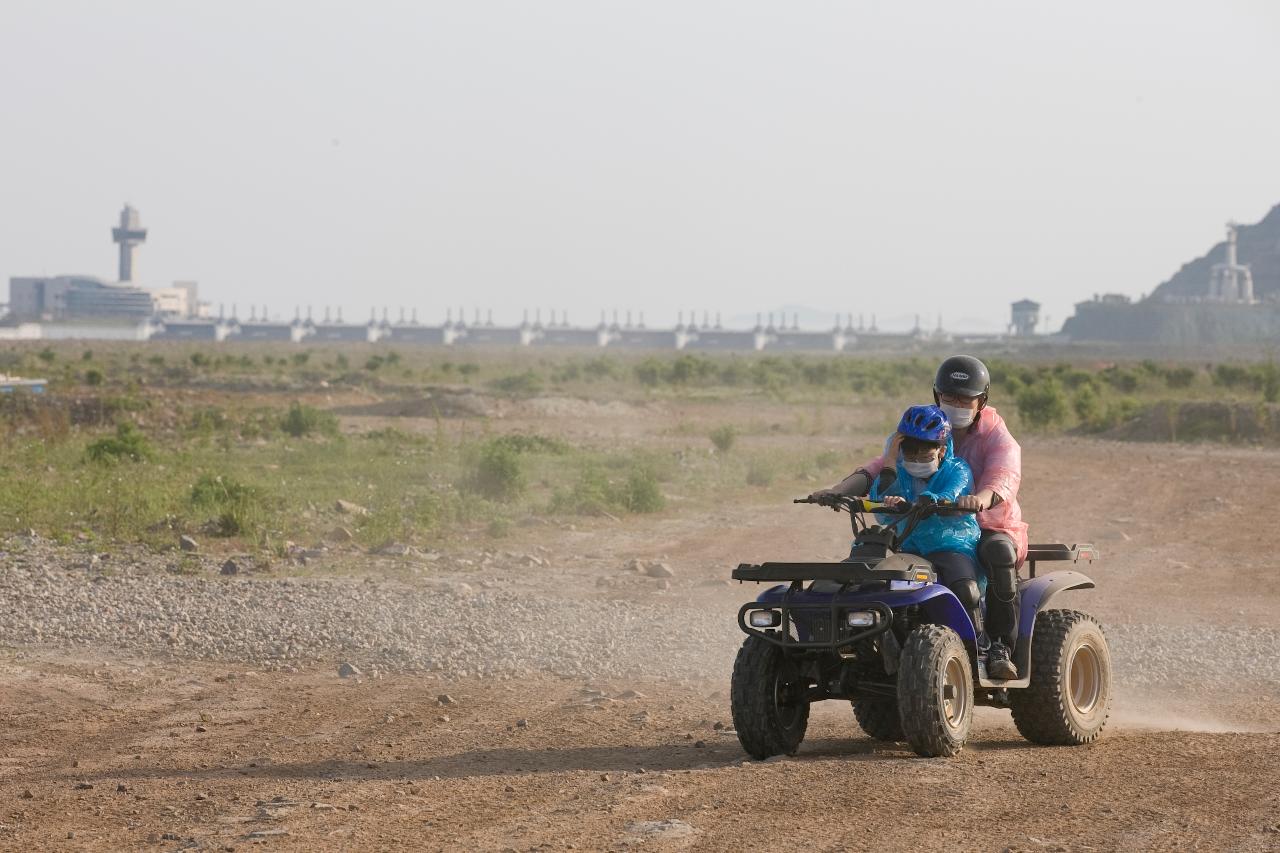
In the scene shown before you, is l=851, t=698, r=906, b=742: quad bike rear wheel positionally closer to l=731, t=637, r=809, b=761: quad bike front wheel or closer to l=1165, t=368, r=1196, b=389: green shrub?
l=731, t=637, r=809, b=761: quad bike front wheel

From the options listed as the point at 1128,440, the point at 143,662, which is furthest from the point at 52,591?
the point at 1128,440

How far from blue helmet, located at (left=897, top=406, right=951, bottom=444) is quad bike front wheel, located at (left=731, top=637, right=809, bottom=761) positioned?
133 cm

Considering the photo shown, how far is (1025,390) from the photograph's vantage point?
148 feet

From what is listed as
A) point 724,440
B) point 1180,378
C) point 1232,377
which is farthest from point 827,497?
point 1180,378

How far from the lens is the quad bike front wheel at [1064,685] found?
885 centimetres

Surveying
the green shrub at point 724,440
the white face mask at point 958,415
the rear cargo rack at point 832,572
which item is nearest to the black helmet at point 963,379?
the white face mask at point 958,415

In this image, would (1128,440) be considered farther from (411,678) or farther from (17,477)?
(411,678)

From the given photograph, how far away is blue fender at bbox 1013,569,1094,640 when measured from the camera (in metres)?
8.80

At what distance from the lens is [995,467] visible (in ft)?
28.5

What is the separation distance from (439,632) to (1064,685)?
5.84 meters

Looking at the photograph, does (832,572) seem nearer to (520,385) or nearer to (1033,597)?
A: (1033,597)

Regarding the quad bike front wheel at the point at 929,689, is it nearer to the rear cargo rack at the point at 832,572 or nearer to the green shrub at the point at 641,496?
the rear cargo rack at the point at 832,572

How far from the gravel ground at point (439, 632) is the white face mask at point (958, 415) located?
3680mm

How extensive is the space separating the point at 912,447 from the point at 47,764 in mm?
4975
